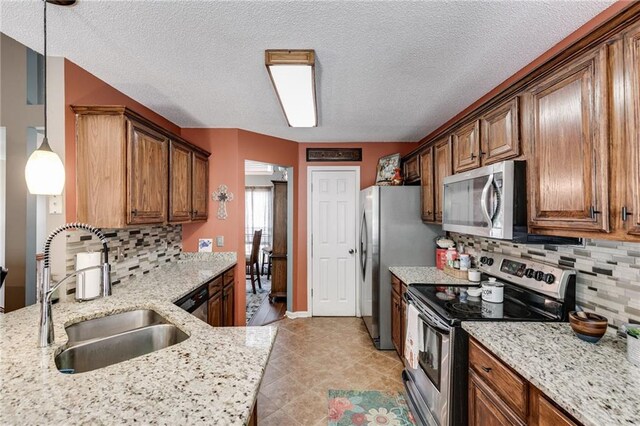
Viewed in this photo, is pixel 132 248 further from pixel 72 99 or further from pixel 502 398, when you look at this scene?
pixel 502 398

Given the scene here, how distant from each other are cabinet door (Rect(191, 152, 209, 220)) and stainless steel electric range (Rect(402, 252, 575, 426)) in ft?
7.60

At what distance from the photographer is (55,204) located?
1.87 meters

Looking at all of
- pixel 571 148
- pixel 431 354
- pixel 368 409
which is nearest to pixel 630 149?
pixel 571 148

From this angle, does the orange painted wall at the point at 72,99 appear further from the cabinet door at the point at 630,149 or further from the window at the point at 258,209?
the window at the point at 258,209

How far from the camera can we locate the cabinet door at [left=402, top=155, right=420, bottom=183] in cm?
328

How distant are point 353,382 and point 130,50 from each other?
3.00 metres

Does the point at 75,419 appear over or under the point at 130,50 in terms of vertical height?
under

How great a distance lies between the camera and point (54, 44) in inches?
67.2

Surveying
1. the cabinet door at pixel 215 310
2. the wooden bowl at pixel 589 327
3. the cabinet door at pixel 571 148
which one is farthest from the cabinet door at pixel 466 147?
the cabinet door at pixel 215 310

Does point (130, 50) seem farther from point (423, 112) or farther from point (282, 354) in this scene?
point (282, 354)

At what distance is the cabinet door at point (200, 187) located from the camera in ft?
9.83

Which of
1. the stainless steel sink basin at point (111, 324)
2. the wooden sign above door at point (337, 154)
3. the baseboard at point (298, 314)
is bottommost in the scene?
the baseboard at point (298, 314)

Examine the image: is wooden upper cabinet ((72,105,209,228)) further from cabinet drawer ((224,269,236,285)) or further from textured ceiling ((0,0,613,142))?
cabinet drawer ((224,269,236,285))

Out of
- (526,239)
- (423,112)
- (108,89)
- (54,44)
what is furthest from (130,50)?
(526,239)
